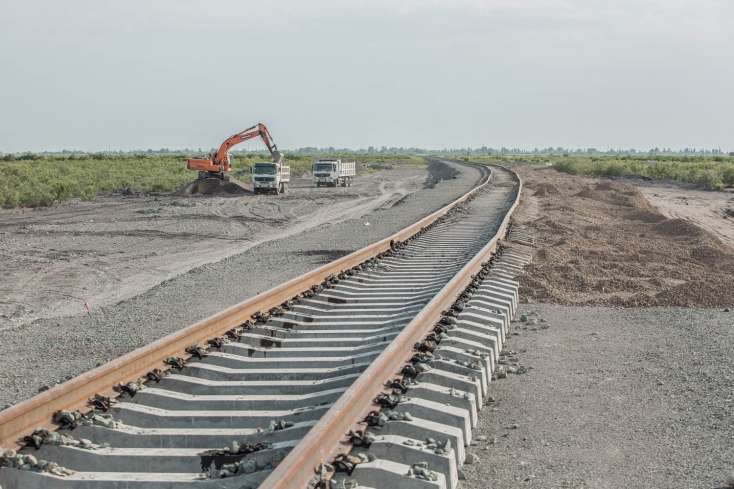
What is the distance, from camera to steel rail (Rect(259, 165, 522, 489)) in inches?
161

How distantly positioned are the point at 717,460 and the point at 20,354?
661 cm

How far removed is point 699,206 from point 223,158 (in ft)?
73.4

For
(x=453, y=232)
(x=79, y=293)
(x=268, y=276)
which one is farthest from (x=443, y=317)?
(x=453, y=232)

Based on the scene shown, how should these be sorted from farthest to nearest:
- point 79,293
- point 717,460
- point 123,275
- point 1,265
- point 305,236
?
1. point 305,236
2. point 1,265
3. point 123,275
4. point 79,293
5. point 717,460

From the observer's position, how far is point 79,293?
44.3ft

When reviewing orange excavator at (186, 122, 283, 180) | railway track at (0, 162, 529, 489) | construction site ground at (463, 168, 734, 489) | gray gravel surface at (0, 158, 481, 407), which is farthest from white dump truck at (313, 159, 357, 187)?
railway track at (0, 162, 529, 489)

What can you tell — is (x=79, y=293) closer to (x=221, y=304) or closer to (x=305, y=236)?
(x=221, y=304)

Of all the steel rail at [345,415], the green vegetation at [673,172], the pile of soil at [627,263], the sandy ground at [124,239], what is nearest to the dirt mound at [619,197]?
the pile of soil at [627,263]

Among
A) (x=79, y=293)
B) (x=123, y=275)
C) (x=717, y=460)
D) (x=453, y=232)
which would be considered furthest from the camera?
(x=453, y=232)

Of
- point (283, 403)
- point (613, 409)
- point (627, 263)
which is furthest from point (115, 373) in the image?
point (627, 263)

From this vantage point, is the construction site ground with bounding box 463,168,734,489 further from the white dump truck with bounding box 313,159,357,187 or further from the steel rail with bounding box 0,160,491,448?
the white dump truck with bounding box 313,159,357,187

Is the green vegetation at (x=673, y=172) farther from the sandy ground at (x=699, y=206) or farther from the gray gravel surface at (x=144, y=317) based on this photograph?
the gray gravel surface at (x=144, y=317)

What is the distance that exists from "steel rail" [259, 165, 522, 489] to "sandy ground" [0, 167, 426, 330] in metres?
6.07

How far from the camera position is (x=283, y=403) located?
19.2 ft
